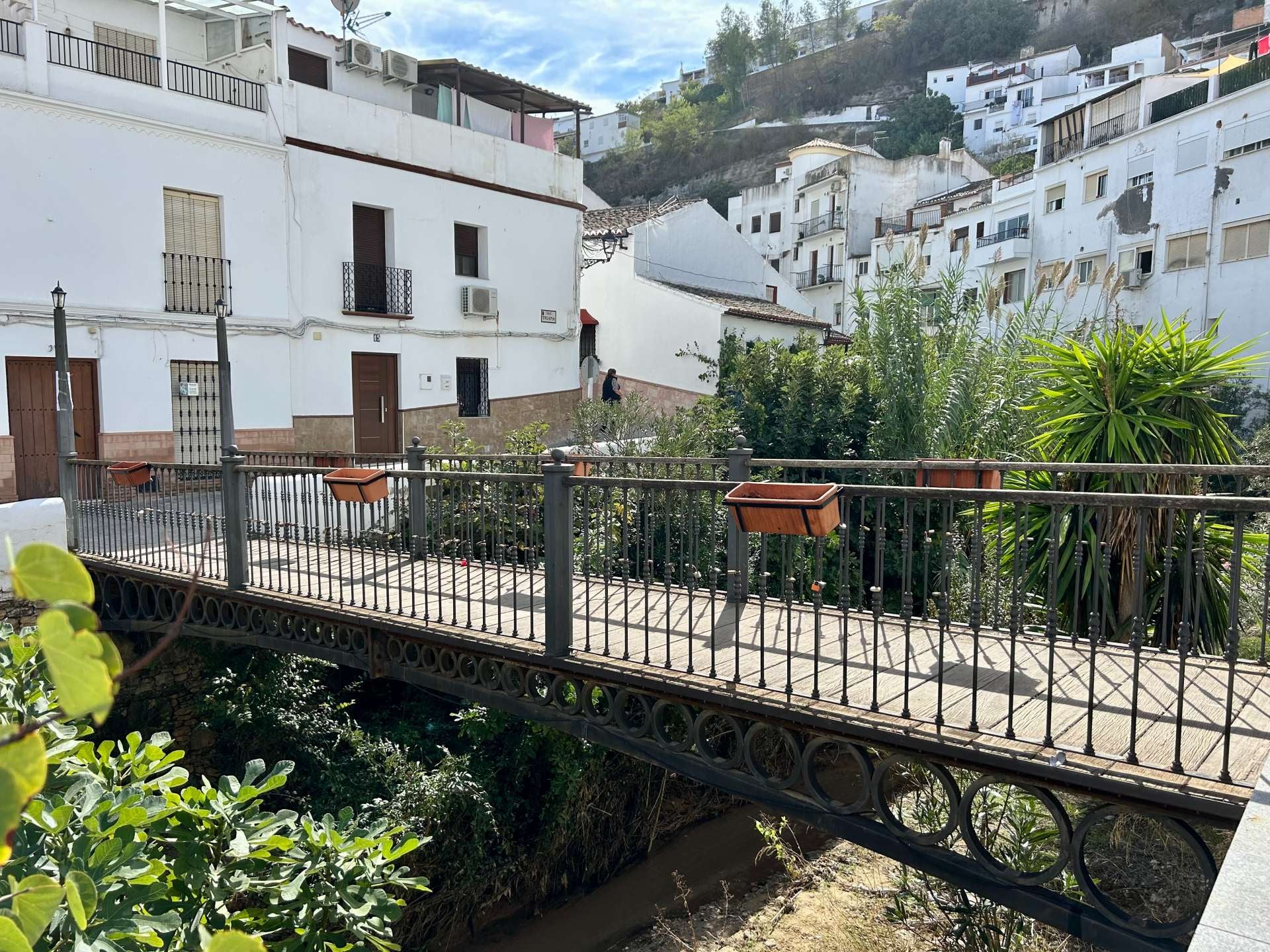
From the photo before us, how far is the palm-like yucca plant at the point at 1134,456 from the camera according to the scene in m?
5.46

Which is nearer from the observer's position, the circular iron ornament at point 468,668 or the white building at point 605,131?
the circular iron ornament at point 468,668

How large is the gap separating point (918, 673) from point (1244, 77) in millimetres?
20299

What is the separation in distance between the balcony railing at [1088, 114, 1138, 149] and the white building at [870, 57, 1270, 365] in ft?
0.11

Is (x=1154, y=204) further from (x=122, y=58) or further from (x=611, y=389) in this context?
(x=122, y=58)

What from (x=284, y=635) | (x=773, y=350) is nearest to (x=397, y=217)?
(x=773, y=350)

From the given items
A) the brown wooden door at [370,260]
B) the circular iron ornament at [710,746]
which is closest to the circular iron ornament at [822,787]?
the circular iron ornament at [710,746]

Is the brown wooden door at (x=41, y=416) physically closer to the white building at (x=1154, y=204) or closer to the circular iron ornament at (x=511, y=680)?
the circular iron ornament at (x=511, y=680)

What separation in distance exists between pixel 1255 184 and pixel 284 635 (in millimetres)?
20412

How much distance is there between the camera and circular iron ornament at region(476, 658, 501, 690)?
5.32 meters

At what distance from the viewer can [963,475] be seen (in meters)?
6.03

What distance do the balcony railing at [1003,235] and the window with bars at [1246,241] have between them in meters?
5.90

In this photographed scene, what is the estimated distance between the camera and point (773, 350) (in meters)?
14.0

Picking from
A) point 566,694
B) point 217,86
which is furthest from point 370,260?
point 566,694

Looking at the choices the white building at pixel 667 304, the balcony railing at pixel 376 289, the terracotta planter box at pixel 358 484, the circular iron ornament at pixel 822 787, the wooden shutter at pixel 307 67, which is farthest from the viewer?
the white building at pixel 667 304
